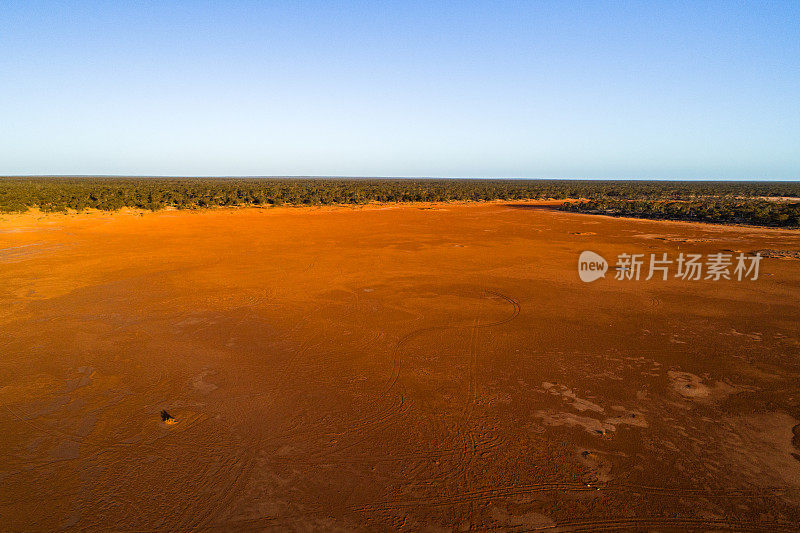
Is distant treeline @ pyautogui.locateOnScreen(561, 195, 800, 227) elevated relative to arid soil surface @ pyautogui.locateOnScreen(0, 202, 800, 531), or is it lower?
elevated

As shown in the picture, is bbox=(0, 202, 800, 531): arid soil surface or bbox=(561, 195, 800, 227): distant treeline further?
bbox=(561, 195, 800, 227): distant treeline

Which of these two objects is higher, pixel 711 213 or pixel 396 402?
pixel 711 213

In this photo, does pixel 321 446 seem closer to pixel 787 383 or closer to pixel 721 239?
pixel 787 383

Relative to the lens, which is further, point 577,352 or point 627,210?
point 627,210

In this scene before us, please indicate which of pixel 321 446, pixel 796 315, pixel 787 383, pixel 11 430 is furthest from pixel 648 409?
pixel 11 430

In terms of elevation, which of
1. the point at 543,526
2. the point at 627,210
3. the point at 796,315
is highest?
the point at 627,210

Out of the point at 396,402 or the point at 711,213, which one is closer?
the point at 396,402

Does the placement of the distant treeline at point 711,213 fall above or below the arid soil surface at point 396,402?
above

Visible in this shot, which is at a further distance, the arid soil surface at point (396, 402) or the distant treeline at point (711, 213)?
the distant treeline at point (711, 213)
